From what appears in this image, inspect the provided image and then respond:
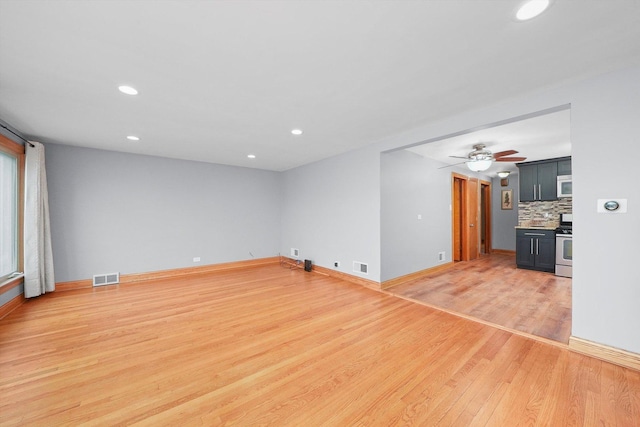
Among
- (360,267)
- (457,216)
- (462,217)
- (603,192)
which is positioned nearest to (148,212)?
(360,267)

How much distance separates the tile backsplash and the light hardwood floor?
4934 mm

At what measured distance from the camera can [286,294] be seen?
12.7 ft

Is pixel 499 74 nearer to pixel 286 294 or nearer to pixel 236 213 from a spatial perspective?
pixel 286 294

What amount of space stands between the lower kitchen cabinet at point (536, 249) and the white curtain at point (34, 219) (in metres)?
9.09

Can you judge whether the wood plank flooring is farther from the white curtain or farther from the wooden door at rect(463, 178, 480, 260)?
the white curtain

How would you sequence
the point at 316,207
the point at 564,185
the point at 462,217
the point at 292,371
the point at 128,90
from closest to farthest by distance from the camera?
the point at 292,371, the point at 128,90, the point at 564,185, the point at 316,207, the point at 462,217

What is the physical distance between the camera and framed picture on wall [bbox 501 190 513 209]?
735 centimetres

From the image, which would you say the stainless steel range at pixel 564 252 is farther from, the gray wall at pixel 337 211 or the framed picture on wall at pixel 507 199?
the gray wall at pixel 337 211

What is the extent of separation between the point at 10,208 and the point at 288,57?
15.2 feet

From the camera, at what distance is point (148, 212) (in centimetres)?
483

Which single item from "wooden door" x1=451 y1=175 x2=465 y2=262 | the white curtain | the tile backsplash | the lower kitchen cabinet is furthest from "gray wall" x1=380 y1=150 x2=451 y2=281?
the white curtain

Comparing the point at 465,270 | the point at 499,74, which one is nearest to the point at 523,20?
the point at 499,74

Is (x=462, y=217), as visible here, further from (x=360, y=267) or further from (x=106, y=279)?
(x=106, y=279)

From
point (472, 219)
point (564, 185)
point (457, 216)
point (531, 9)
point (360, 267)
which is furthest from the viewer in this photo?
point (472, 219)
